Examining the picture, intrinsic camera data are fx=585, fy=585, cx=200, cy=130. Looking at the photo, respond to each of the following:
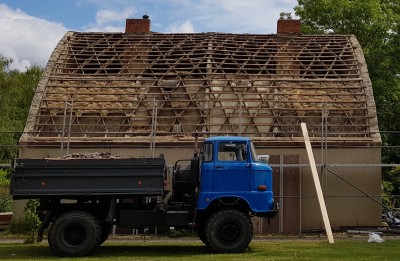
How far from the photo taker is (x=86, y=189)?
12594 millimetres

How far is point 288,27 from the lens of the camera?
25500 millimetres

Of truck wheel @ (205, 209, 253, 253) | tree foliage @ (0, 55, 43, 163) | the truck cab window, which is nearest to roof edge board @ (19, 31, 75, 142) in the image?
the truck cab window

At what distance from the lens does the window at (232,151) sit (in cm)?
1322

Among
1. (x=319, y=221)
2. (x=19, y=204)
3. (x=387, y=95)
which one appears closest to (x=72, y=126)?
(x=19, y=204)

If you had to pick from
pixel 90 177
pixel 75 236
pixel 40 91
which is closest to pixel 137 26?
pixel 40 91

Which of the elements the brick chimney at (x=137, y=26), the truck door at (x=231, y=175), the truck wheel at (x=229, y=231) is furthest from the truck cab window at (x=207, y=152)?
the brick chimney at (x=137, y=26)

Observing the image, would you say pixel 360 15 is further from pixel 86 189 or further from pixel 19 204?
pixel 86 189

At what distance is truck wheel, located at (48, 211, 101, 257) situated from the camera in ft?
41.1

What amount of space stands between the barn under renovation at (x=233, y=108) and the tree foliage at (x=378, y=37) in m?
6.22

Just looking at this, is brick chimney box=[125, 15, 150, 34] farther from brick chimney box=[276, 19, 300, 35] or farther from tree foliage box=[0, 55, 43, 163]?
tree foliage box=[0, 55, 43, 163]

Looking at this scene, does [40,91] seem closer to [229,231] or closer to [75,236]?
[75,236]

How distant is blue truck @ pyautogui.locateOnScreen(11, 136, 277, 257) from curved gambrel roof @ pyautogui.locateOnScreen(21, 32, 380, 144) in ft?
19.4

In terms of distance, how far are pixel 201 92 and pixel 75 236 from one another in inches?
369

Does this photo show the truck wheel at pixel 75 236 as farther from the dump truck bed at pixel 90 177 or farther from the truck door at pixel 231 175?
the truck door at pixel 231 175
